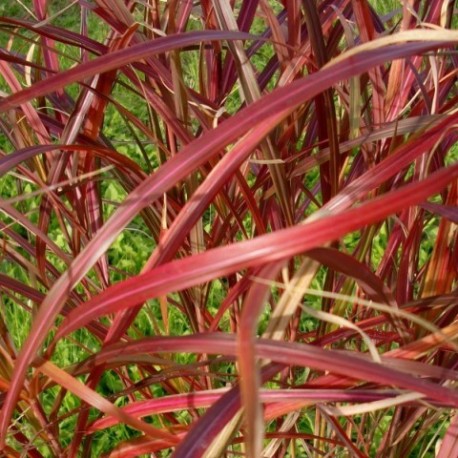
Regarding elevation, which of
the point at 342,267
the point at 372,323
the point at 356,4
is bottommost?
the point at 342,267

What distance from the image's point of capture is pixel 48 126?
1027mm

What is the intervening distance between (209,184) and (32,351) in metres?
0.16

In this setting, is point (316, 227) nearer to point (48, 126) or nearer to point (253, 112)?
point (253, 112)

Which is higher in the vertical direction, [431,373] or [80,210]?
[80,210]

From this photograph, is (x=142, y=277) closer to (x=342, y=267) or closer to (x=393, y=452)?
(x=342, y=267)

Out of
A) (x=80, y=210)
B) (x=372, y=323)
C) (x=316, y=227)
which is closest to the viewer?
(x=316, y=227)

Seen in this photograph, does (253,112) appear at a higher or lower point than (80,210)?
lower

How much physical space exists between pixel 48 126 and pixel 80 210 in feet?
0.44

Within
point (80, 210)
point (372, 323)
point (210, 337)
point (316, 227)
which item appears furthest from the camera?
point (80, 210)

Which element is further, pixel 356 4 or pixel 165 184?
pixel 356 4

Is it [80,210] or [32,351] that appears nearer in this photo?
[32,351]

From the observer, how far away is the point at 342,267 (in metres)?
0.55

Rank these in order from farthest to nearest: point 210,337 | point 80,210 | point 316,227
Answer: point 80,210
point 210,337
point 316,227

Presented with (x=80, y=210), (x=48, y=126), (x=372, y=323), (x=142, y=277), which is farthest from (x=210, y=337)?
(x=48, y=126)
